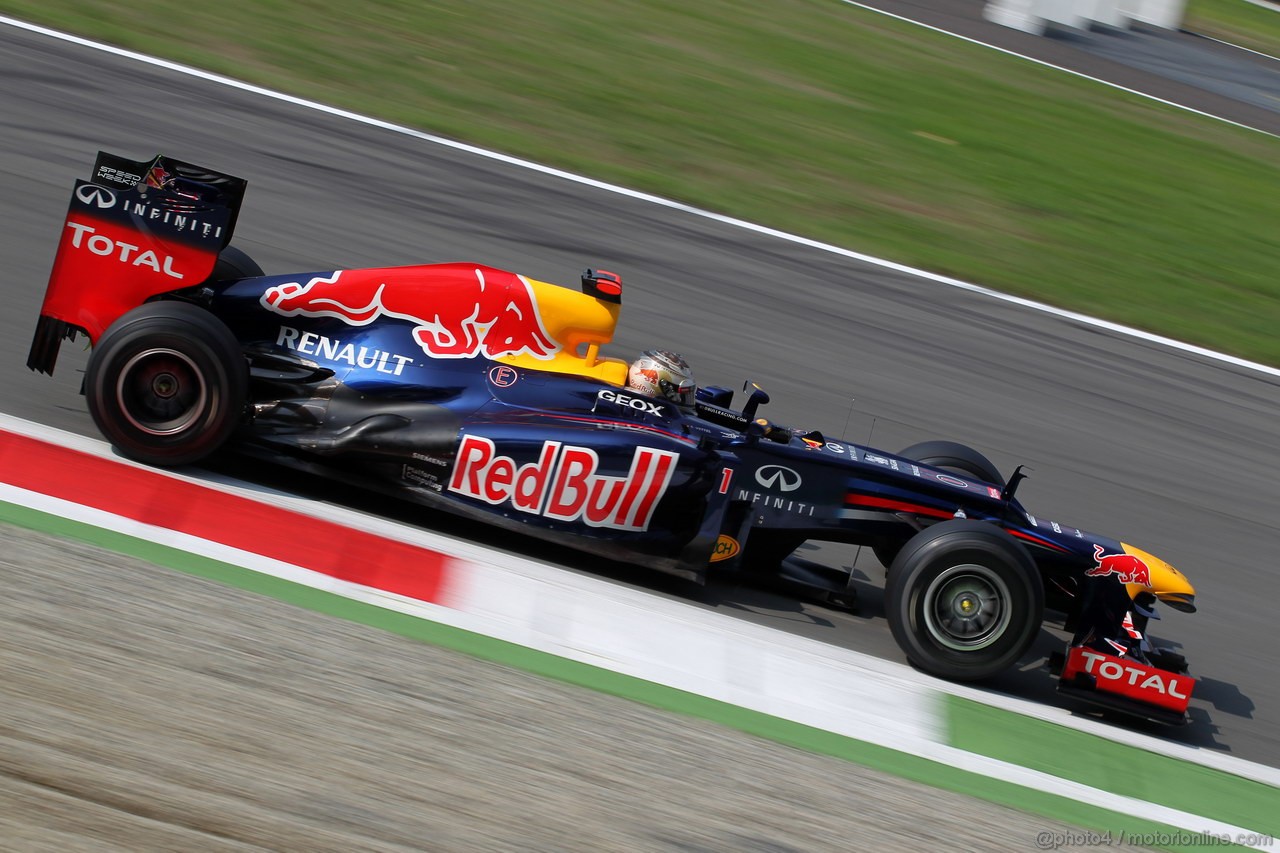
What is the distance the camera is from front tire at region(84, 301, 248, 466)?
16.7ft

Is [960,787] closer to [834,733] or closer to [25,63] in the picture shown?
[834,733]

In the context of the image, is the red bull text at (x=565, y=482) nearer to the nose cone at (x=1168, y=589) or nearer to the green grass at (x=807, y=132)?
the nose cone at (x=1168, y=589)

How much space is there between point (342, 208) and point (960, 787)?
608cm

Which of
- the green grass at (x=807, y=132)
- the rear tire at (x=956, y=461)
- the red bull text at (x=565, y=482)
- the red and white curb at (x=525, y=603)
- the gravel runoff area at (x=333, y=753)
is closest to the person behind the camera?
the gravel runoff area at (x=333, y=753)

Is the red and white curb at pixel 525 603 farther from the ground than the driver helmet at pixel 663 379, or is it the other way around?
the driver helmet at pixel 663 379

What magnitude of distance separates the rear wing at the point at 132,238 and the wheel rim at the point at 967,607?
3.32 meters

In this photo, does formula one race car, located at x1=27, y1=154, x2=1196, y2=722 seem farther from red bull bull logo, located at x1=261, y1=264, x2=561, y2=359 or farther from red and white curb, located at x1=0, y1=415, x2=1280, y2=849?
red and white curb, located at x1=0, y1=415, x2=1280, y2=849

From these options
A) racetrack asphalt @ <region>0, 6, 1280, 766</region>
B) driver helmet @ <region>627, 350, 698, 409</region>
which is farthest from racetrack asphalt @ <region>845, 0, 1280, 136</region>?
driver helmet @ <region>627, 350, 698, 409</region>

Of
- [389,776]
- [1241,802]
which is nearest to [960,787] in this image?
[1241,802]

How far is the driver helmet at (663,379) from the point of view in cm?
545

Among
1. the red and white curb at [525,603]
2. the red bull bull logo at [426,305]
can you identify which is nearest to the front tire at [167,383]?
the red and white curb at [525,603]

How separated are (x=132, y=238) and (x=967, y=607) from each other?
3785 mm

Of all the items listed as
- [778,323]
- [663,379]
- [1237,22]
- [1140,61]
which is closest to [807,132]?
[778,323]

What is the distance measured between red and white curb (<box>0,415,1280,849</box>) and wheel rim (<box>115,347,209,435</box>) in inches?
8.9
